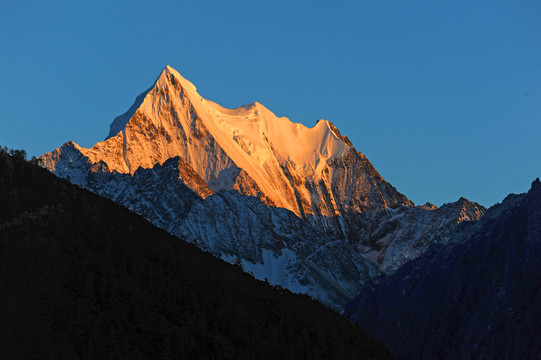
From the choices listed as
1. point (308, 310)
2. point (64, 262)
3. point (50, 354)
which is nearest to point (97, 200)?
point (64, 262)

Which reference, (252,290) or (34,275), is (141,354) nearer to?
(34,275)

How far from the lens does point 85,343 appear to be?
102562 millimetres

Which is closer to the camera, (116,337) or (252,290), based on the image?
(116,337)

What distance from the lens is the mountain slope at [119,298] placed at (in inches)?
4107

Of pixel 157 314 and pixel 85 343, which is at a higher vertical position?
pixel 157 314

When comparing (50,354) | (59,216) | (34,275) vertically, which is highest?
(59,216)

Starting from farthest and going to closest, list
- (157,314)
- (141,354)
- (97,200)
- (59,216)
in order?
(97,200), (59,216), (157,314), (141,354)

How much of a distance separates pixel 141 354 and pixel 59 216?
1145 inches

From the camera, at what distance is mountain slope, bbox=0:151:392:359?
104 meters

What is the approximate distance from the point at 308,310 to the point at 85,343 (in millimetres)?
35308

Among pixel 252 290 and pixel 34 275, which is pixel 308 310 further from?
pixel 34 275

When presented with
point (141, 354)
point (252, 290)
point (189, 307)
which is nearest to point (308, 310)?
point (252, 290)

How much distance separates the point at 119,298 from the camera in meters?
113

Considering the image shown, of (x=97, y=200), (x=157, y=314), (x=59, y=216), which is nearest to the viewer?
(x=157, y=314)
